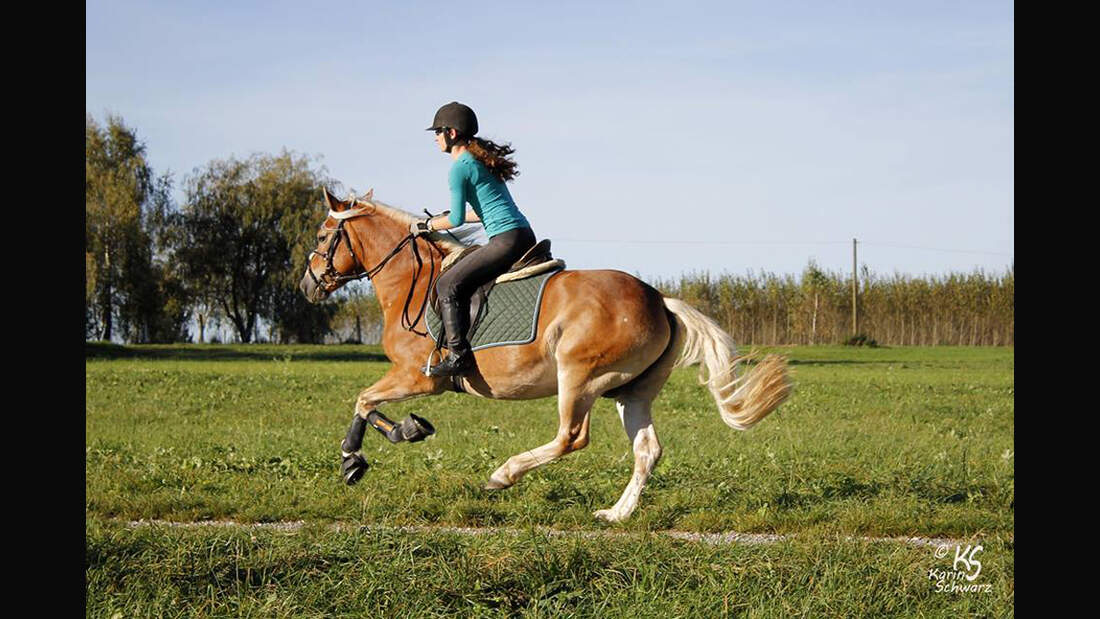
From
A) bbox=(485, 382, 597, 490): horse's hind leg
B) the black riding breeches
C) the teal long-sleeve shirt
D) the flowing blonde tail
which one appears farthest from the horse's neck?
the flowing blonde tail

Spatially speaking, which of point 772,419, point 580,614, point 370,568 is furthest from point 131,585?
point 772,419

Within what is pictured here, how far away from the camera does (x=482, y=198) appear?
21.9 feet

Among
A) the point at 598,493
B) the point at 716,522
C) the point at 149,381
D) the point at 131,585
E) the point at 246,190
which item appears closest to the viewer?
the point at 131,585

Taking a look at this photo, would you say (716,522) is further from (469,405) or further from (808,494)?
(469,405)

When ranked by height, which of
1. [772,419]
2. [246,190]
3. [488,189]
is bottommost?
[772,419]

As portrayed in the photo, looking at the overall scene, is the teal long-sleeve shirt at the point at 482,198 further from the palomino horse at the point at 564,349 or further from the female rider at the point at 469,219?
the palomino horse at the point at 564,349

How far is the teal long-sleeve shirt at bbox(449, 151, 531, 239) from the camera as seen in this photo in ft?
21.0

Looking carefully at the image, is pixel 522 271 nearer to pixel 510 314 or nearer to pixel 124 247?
pixel 510 314

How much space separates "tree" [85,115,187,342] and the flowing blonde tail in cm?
4131

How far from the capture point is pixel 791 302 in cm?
4291

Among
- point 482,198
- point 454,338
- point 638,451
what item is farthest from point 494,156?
point 638,451

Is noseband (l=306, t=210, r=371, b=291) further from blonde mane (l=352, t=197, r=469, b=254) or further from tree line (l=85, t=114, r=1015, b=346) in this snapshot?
tree line (l=85, t=114, r=1015, b=346)

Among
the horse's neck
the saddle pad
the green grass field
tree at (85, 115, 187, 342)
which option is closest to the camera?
the green grass field

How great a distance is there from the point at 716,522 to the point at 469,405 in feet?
35.2
